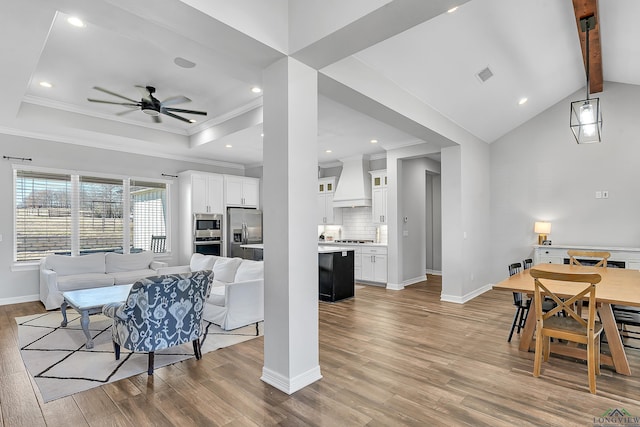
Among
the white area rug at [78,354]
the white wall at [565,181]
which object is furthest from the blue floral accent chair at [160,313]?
the white wall at [565,181]

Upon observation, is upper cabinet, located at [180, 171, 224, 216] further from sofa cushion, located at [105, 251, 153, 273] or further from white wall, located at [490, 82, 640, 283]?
white wall, located at [490, 82, 640, 283]

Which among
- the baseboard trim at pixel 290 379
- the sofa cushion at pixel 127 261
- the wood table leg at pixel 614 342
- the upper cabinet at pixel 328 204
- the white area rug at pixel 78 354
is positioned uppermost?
the upper cabinet at pixel 328 204

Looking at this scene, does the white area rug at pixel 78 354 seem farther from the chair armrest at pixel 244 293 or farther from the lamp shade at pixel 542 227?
the lamp shade at pixel 542 227

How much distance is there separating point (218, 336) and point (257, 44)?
3115mm

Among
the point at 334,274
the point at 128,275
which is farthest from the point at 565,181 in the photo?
the point at 128,275

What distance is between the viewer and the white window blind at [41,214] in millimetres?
5746

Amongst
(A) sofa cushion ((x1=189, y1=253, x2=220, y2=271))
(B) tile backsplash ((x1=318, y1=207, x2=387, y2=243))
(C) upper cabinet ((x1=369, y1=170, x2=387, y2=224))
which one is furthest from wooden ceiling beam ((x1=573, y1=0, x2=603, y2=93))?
(A) sofa cushion ((x1=189, y1=253, x2=220, y2=271))

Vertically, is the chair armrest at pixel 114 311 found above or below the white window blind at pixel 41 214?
below

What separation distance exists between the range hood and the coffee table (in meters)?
4.88

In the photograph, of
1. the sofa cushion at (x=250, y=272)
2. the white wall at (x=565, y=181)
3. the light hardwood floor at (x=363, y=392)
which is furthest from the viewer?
the white wall at (x=565, y=181)

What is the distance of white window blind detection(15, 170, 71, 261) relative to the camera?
5746 mm

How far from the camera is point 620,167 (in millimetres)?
5723

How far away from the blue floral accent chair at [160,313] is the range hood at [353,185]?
5043mm

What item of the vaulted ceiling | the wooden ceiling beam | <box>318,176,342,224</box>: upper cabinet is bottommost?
<box>318,176,342,224</box>: upper cabinet
